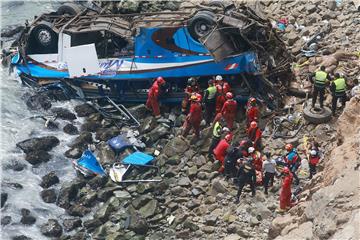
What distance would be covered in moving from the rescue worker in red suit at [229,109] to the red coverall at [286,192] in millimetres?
3116

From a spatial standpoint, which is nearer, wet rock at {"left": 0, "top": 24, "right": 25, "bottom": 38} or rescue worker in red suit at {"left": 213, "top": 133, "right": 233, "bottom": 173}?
rescue worker in red suit at {"left": 213, "top": 133, "right": 233, "bottom": 173}

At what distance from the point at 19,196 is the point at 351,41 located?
32.8ft

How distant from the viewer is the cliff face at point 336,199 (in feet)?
30.3

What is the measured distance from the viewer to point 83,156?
15695mm

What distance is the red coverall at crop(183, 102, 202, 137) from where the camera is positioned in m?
15.4

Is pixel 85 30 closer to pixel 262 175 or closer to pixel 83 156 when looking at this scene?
pixel 83 156

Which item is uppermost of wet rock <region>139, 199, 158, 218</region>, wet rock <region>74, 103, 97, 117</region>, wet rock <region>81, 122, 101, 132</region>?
wet rock <region>74, 103, 97, 117</region>

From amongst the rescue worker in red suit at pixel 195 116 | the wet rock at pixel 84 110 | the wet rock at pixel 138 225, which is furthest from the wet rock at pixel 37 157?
the rescue worker in red suit at pixel 195 116

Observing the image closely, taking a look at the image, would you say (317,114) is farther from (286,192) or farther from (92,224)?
(92,224)

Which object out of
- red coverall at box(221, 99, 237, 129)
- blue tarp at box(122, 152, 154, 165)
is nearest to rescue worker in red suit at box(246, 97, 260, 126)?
red coverall at box(221, 99, 237, 129)

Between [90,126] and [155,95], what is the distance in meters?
2.02

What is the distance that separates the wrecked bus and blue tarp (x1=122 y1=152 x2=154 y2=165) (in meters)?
2.13

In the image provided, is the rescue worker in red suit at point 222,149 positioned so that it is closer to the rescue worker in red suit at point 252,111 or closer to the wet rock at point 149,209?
the rescue worker in red suit at point 252,111

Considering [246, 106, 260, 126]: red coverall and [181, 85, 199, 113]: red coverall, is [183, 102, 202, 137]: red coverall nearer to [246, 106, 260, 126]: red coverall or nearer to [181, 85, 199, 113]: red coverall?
[181, 85, 199, 113]: red coverall
